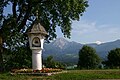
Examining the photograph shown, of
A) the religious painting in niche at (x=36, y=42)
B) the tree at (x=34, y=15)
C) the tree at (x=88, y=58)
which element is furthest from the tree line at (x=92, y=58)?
the religious painting in niche at (x=36, y=42)

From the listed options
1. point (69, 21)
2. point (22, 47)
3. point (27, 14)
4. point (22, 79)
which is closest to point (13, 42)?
point (22, 47)

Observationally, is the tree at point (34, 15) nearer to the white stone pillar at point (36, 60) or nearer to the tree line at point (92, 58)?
the white stone pillar at point (36, 60)

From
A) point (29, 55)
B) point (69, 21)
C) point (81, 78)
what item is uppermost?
point (69, 21)

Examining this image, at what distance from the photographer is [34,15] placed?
128 ft

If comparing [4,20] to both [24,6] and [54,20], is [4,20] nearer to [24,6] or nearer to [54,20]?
[24,6]

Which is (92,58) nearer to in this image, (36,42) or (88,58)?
(88,58)

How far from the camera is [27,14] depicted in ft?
127

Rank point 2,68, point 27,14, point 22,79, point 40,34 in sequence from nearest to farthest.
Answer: point 22,79, point 40,34, point 2,68, point 27,14

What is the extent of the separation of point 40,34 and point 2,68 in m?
7.85

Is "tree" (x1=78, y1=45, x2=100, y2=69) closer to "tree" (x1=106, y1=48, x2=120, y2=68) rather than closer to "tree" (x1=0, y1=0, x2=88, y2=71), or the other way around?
"tree" (x1=106, y1=48, x2=120, y2=68)

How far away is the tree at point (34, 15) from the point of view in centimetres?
3722

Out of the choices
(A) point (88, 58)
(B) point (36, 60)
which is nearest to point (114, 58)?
(A) point (88, 58)

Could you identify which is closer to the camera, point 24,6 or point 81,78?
point 81,78

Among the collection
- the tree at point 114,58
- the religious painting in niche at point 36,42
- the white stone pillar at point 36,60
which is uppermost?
the tree at point 114,58
